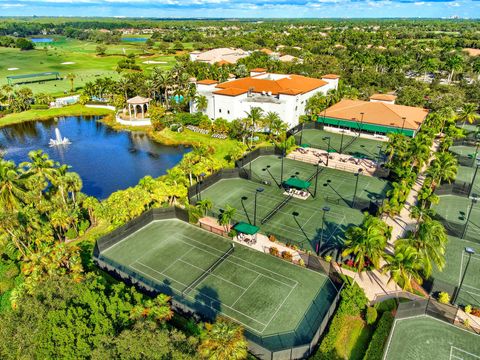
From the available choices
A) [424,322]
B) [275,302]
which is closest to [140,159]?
[275,302]

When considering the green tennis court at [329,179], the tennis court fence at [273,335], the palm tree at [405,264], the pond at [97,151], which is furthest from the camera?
the pond at [97,151]

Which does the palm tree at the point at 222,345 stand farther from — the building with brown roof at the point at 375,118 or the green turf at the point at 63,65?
the green turf at the point at 63,65

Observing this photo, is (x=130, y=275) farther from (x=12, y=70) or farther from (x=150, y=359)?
(x=12, y=70)

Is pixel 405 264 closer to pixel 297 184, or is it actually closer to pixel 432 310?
pixel 432 310

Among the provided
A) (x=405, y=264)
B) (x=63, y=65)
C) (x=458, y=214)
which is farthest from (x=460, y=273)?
(x=63, y=65)

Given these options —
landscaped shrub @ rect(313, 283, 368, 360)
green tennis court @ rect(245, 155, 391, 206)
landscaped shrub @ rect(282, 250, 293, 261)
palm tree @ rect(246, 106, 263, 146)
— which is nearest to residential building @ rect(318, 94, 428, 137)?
palm tree @ rect(246, 106, 263, 146)

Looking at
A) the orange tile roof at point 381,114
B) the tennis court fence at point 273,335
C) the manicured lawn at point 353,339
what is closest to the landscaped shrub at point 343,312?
the manicured lawn at point 353,339

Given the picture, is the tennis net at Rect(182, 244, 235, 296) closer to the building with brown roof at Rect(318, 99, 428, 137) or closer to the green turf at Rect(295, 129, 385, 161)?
the green turf at Rect(295, 129, 385, 161)

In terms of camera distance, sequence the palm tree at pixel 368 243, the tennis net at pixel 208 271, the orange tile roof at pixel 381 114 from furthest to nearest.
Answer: the orange tile roof at pixel 381 114
the tennis net at pixel 208 271
the palm tree at pixel 368 243
